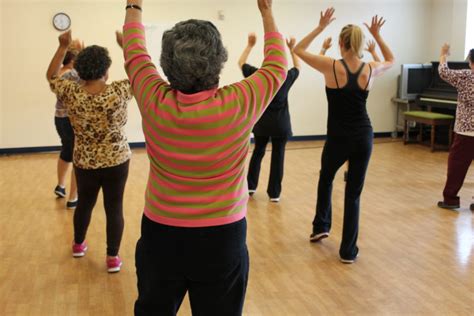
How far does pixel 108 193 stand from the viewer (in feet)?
11.0

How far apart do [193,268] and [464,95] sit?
3975 millimetres

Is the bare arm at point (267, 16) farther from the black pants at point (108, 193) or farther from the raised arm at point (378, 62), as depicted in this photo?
the raised arm at point (378, 62)

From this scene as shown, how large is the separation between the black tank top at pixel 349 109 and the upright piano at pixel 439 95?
16.3 feet

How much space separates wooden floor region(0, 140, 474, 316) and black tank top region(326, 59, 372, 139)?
853 millimetres

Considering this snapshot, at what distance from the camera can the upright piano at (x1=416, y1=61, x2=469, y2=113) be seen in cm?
802

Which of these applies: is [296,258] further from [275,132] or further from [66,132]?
[66,132]

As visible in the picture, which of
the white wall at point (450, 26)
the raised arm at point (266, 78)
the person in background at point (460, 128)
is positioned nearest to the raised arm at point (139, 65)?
the raised arm at point (266, 78)

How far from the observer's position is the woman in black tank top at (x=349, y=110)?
3.43m

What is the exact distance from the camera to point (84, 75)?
3145 mm

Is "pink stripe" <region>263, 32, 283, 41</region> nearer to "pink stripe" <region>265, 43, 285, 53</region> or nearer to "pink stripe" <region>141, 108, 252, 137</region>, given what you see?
"pink stripe" <region>265, 43, 285, 53</region>

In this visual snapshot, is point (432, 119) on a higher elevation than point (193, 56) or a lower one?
lower

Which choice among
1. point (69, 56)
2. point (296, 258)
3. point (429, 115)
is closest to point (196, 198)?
point (296, 258)

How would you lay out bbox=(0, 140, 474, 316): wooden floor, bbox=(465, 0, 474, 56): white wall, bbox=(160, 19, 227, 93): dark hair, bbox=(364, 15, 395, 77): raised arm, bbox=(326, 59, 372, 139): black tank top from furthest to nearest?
bbox=(465, 0, 474, 56): white wall → bbox=(364, 15, 395, 77): raised arm → bbox=(326, 59, 372, 139): black tank top → bbox=(0, 140, 474, 316): wooden floor → bbox=(160, 19, 227, 93): dark hair

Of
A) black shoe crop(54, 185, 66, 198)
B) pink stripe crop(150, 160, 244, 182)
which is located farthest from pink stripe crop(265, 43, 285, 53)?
black shoe crop(54, 185, 66, 198)
